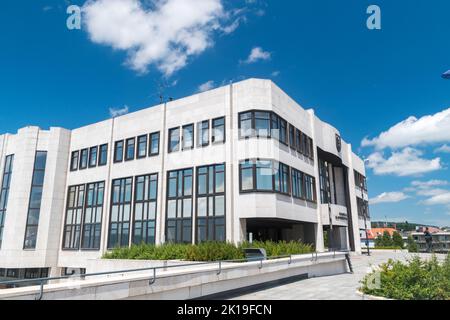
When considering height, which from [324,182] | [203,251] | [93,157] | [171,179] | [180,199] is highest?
[93,157]

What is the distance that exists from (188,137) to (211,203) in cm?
623

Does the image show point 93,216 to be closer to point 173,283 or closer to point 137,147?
point 137,147

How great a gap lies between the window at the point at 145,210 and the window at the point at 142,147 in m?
2.11

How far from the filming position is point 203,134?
2841 centimetres

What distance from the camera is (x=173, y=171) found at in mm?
29578

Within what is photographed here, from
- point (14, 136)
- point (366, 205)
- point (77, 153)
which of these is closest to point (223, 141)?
point (77, 153)

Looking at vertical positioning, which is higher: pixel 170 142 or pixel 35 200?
pixel 170 142

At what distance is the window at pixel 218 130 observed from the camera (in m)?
27.3

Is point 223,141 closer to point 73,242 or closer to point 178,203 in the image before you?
point 178,203

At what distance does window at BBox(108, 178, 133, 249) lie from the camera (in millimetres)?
31328

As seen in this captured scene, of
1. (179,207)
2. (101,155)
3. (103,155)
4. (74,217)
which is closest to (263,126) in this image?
(179,207)

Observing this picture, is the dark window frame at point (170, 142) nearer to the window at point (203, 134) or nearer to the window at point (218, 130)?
the window at point (203, 134)

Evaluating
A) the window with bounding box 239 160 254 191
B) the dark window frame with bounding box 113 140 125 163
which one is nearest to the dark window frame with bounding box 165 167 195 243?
the window with bounding box 239 160 254 191

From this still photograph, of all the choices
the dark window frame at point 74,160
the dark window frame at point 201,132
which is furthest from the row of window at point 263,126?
the dark window frame at point 74,160
